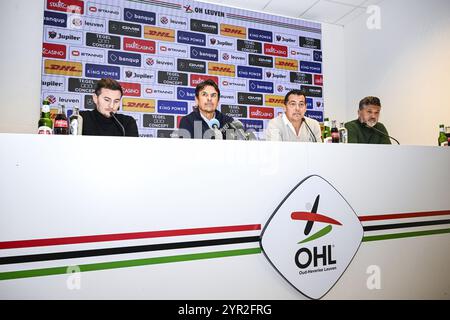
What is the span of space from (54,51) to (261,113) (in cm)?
255

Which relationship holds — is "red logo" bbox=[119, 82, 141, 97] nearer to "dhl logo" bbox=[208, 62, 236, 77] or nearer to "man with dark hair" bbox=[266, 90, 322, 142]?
"dhl logo" bbox=[208, 62, 236, 77]

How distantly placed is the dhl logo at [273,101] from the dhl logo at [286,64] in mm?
435

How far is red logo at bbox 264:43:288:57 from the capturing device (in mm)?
4137

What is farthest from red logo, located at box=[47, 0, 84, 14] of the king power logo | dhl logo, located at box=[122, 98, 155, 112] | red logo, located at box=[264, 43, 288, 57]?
the king power logo

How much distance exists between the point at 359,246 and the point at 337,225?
181mm

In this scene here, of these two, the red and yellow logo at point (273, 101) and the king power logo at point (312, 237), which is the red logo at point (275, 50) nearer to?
the red and yellow logo at point (273, 101)

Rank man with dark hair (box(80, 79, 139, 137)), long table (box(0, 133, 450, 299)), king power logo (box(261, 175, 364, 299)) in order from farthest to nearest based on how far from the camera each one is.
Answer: man with dark hair (box(80, 79, 139, 137))
king power logo (box(261, 175, 364, 299))
long table (box(0, 133, 450, 299))

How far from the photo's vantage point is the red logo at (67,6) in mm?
3256

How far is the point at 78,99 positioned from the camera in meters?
3.32

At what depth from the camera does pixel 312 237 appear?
1.50 meters

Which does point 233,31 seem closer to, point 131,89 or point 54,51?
point 131,89

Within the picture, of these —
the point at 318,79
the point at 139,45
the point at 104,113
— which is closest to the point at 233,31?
the point at 139,45
